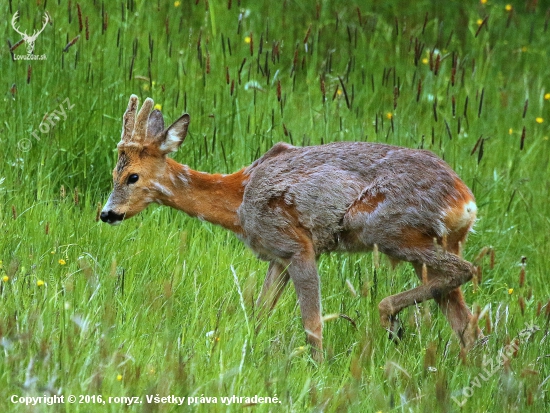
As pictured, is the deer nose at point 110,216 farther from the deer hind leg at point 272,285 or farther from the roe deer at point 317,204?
the deer hind leg at point 272,285

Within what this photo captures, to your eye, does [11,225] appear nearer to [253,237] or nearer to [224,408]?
[253,237]

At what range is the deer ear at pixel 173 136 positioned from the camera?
23.7ft

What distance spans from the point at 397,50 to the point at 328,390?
6495 millimetres

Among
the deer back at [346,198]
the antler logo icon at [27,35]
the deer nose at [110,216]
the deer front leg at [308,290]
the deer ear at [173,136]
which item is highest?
the antler logo icon at [27,35]

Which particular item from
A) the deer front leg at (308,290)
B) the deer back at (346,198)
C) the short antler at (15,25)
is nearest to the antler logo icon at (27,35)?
the short antler at (15,25)

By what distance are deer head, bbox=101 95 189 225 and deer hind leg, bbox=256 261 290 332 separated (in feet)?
3.17

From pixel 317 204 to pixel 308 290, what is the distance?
0.59 metres

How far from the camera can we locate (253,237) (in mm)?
7004

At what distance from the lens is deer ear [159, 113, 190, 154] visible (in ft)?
23.7

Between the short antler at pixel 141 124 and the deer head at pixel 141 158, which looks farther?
the short antler at pixel 141 124

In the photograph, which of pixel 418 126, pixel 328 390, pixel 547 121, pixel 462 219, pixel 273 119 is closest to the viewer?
pixel 328 390

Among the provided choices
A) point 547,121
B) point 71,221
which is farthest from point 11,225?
point 547,121

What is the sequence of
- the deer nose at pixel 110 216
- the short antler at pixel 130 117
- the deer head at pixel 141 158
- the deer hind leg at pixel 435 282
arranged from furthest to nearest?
1. the short antler at pixel 130 117
2. the deer head at pixel 141 158
3. the deer nose at pixel 110 216
4. the deer hind leg at pixel 435 282

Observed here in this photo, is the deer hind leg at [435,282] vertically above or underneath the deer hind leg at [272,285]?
above
